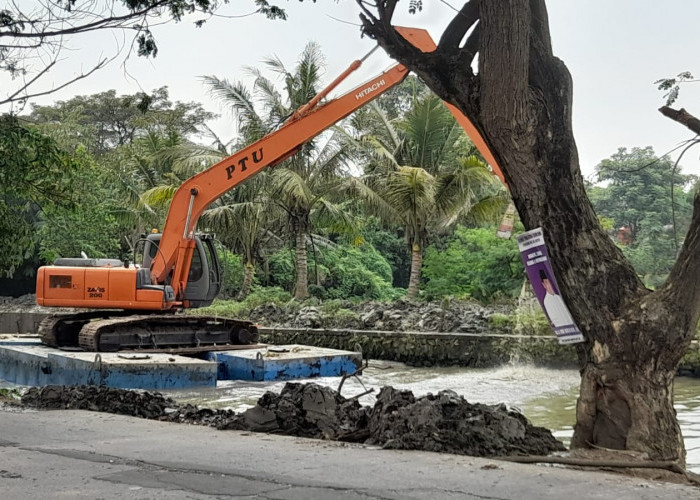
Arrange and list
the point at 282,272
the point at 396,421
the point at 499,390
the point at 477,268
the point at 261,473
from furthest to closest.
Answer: the point at 282,272 → the point at 477,268 → the point at 499,390 → the point at 396,421 → the point at 261,473

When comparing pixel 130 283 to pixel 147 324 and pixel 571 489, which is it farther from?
pixel 571 489

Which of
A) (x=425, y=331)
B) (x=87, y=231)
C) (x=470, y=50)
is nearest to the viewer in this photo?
(x=470, y=50)

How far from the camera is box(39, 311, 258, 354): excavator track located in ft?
54.5

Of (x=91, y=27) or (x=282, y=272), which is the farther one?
(x=282, y=272)

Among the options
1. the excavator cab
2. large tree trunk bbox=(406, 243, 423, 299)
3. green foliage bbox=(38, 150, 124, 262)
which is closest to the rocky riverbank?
Result: large tree trunk bbox=(406, 243, 423, 299)

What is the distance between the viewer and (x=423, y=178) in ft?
88.0

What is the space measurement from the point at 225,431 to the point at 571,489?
395cm

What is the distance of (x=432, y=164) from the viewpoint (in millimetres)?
29734

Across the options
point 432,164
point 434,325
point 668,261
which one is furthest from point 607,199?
point 434,325

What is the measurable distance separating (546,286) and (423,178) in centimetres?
1912

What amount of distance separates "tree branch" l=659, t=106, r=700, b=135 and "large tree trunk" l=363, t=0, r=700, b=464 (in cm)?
69

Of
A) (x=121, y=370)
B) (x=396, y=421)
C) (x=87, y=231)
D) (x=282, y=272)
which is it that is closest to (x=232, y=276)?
(x=282, y=272)

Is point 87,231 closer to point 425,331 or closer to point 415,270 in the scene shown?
point 415,270

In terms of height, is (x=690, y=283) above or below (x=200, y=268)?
below
